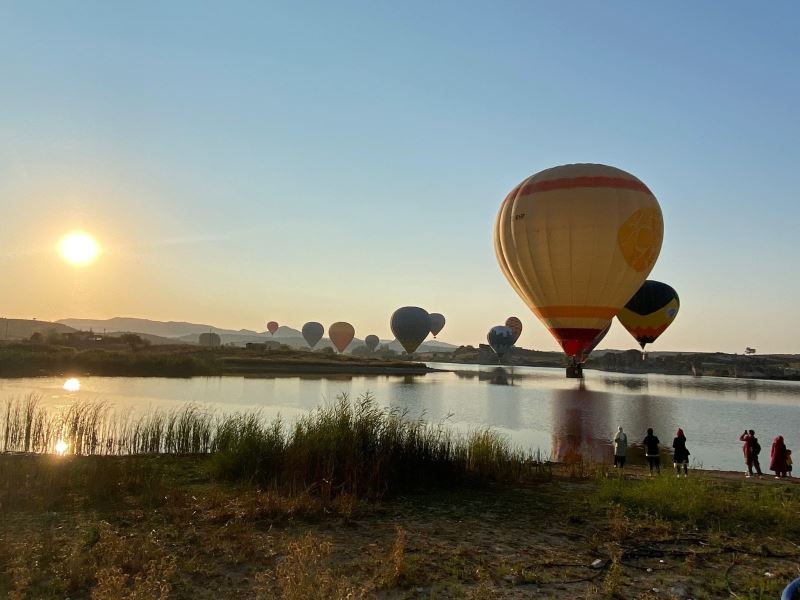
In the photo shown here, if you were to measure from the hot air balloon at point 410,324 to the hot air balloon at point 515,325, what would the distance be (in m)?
23.4

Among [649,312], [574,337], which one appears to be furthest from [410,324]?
[574,337]

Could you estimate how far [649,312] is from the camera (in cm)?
6347

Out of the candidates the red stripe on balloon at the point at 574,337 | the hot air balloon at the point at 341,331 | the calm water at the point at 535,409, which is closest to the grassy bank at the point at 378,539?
the calm water at the point at 535,409

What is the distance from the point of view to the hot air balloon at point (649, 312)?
63.3 meters

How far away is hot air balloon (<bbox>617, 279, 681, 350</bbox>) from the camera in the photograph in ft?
208

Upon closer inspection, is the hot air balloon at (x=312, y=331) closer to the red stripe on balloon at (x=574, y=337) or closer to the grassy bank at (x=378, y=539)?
the red stripe on balloon at (x=574, y=337)

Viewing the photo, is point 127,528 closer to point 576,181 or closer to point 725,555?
point 725,555

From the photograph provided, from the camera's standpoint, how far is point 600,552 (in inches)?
347

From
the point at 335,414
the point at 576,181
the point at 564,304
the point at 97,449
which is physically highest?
the point at 576,181

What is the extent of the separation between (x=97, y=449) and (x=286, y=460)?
8854 mm

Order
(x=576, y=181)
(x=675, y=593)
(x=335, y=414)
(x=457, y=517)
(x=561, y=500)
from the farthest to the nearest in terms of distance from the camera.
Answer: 1. (x=576, y=181)
2. (x=335, y=414)
3. (x=561, y=500)
4. (x=457, y=517)
5. (x=675, y=593)

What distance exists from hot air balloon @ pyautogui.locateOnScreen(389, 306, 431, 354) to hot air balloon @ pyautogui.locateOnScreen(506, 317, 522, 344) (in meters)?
23.4

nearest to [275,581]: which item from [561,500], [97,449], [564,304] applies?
[561,500]

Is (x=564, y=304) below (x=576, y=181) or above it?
below
